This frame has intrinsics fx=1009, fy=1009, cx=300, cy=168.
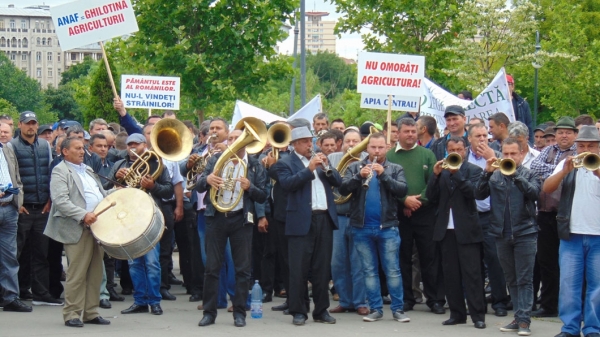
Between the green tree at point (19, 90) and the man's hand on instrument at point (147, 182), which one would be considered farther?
the green tree at point (19, 90)

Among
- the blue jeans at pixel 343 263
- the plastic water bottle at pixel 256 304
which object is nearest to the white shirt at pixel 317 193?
the blue jeans at pixel 343 263

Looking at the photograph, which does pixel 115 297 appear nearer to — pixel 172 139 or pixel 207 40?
pixel 172 139

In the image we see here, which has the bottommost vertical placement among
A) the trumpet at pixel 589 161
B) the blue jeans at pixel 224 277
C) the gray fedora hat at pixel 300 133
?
the blue jeans at pixel 224 277

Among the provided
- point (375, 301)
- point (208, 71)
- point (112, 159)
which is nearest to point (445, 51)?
point (208, 71)

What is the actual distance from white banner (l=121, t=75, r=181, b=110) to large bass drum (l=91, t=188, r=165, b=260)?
7829 millimetres

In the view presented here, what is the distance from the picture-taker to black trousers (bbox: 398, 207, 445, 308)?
39.0ft

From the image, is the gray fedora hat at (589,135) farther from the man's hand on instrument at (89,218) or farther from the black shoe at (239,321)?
the man's hand on instrument at (89,218)

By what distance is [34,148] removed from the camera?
12.2m

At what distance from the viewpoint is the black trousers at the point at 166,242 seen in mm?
12555

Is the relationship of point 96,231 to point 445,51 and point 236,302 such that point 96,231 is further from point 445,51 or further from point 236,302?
point 445,51

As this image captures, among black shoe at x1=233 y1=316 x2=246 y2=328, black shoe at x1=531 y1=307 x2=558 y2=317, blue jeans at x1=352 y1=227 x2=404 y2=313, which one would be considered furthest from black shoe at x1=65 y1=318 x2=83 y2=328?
black shoe at x1=531 y1=307 x2=558 y2=317

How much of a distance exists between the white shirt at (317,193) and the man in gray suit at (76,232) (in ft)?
7.66

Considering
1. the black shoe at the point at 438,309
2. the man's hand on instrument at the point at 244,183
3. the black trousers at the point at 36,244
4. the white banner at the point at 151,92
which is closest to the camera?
the man's hand on instrument at the point at 244,183

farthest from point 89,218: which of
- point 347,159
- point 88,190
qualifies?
point 347,159
